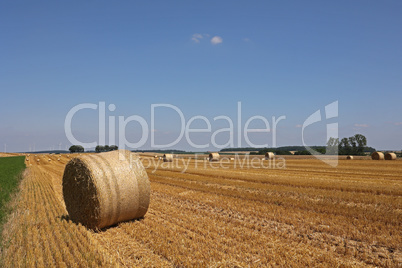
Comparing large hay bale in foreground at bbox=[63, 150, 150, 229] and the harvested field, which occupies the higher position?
large hay bale in foreground at bbox=[63, 150, 150, 229]

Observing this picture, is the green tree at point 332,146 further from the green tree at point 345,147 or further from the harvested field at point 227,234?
the harvested field at point 227,234

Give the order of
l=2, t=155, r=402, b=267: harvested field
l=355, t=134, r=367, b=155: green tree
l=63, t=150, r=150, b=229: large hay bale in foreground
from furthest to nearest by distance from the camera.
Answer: l=355, t=134, r=367, b=155: green tree, l=63, t=150, r=150, b=229: large hay bale in foreground, l=2, t=155, r=402, b=267: harvested field

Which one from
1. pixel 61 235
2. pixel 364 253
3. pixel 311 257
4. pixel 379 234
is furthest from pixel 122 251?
pixel 379 234

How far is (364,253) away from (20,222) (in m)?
8.50

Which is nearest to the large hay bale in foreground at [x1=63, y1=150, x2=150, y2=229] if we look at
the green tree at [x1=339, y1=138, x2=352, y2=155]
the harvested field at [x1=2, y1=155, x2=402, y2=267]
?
the harvested field at [x1=2, y1=155, x2=402, y2=267]

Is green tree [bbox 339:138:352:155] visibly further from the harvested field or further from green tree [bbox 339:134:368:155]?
the harvested field

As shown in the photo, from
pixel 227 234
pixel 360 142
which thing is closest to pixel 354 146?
pixel 360 142

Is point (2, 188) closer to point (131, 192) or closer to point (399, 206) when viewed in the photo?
point (131, 192)

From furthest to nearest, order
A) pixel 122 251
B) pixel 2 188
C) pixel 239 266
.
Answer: pixel 2 188
pixel 122 251
pixel 239 266

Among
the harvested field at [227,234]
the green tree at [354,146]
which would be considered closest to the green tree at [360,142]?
the green tree at [354,146]

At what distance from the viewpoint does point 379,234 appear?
21.4 ft

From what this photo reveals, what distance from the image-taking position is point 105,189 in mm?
7590

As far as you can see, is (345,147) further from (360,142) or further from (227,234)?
(227,234)

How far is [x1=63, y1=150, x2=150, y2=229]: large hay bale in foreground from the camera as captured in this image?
7461mm
